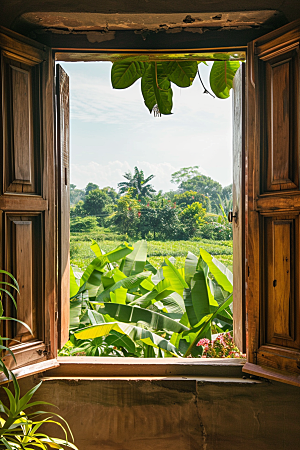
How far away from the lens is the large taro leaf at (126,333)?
178 centimetres

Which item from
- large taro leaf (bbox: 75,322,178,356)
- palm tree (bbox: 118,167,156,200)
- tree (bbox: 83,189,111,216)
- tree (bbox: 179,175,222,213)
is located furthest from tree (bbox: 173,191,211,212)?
large taro leaf (bbox: 75,322,178,356)

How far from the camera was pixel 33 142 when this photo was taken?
58.5 inches

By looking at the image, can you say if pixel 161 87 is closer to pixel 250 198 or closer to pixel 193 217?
pixel 250 198

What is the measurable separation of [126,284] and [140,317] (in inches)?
17.9

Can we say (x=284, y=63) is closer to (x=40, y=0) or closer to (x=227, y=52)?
(x=227, y=52)

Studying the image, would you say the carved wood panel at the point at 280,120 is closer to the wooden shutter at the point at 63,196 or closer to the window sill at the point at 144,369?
the window sill at the point at 144,369

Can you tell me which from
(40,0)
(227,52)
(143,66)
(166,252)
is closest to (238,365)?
(227,52)

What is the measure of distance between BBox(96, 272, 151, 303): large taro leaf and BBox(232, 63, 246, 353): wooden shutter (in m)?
0.88

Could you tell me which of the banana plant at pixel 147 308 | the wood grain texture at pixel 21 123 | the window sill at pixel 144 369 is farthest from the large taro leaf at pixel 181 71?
the window sill at pixel 144 369

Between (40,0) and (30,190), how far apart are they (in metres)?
0.80

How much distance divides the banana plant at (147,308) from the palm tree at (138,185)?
14.8ft

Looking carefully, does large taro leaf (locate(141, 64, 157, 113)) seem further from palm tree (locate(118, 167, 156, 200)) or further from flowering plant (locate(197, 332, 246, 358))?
palm tree (locate(118, 167, 156, 200))

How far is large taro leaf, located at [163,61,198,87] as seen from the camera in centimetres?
187

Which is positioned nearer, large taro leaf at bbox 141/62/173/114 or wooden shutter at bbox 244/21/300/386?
wooden shutter at bbox 244/21/300/386
